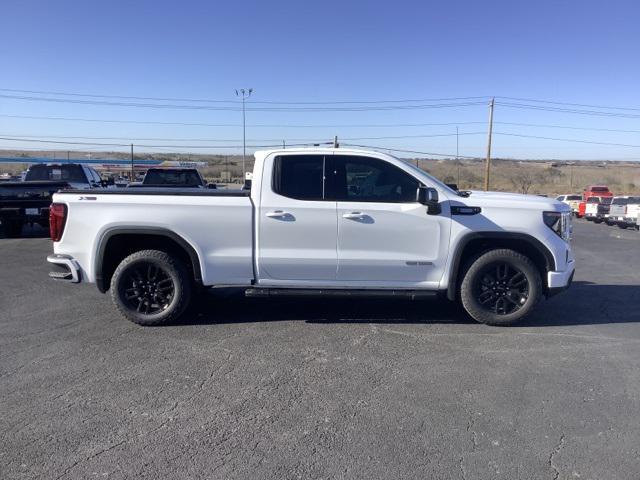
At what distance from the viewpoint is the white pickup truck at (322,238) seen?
629 centimetres

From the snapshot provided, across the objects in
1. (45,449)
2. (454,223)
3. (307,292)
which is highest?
(454,223)

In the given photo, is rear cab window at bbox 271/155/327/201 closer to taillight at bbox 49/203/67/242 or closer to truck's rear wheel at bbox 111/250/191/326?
truck's rear wheel at bbox 111/250/191/326

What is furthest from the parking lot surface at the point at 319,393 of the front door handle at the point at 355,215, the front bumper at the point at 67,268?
the front door handle at the point at 355,215

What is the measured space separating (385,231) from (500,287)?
1.50 m

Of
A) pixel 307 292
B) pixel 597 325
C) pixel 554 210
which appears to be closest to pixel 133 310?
pixel 307 292

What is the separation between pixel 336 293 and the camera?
6379 millimetres

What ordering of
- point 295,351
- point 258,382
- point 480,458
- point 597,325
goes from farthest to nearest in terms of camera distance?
point 597,325 < point 295,351 < point 258,382 < point 480,458

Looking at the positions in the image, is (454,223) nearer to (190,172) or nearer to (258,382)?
(258,382)

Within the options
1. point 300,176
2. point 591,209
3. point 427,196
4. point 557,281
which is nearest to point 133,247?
point 300,176

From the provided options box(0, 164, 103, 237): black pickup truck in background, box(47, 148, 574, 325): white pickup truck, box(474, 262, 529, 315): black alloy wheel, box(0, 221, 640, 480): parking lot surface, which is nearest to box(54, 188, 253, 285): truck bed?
box(47, 148, 574, 325): white pickup truck

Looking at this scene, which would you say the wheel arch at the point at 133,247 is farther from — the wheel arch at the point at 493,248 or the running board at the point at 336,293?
the wheel arch at the point at 493,248

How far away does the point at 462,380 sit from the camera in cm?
489

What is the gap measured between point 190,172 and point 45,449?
1368cm

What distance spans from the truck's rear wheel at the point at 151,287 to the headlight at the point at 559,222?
4.13m
